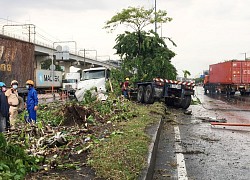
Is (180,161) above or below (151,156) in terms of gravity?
below

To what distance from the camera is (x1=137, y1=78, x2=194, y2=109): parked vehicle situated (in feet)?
56.4

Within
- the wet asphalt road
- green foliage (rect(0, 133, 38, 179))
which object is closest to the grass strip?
the wet asphalt road

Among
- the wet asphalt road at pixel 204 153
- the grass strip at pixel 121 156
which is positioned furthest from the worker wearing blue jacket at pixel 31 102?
the grass strip at pixel 121 156

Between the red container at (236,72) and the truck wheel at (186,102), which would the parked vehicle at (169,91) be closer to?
the truck wheel at (186,102)

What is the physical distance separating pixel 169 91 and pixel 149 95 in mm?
1086

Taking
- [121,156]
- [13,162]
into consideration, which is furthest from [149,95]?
[13,162]

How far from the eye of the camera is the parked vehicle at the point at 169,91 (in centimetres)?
1719

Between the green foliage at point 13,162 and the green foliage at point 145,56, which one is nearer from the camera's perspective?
the green foliage at point 13,162

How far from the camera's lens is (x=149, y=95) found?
17.8m

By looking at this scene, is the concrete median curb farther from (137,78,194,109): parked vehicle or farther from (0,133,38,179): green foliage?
(137,78,194,109): parked vehicle

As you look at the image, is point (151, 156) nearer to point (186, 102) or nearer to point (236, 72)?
point (186, 102)

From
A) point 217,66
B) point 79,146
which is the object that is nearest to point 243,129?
point 79,146

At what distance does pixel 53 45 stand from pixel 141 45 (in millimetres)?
44768

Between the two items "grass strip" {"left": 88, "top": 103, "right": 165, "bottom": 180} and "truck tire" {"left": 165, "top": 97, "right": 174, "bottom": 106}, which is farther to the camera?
"truck tire" {"left": 165, "top": 97, "right": 174, "bottom": 106}
